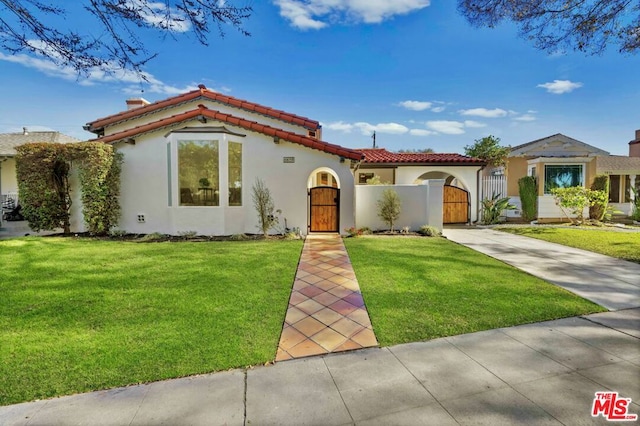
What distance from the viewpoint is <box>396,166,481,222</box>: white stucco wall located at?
1602 cm

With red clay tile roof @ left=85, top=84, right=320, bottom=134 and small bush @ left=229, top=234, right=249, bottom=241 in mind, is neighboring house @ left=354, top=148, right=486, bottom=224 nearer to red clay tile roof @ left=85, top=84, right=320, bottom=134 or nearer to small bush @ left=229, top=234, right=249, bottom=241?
red clay tile roof @ left=85, top=84, right=320, bottom=134

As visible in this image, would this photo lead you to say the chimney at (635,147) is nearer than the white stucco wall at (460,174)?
No

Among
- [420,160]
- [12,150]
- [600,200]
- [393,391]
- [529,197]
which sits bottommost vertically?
[393,391]

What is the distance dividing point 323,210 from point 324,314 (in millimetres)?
8357

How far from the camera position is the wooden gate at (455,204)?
16.2 meters

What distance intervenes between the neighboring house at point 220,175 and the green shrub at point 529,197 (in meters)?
11.5

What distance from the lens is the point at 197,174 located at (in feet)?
38.8

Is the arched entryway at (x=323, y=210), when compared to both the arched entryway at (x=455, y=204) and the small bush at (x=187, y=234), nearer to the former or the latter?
the small bush at (x=187, y=234)

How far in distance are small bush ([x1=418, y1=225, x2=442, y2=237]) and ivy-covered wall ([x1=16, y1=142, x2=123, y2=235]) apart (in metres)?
12.8

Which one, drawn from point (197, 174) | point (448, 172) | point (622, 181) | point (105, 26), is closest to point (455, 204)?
point (448, 172)

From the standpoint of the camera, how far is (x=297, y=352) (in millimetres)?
3604

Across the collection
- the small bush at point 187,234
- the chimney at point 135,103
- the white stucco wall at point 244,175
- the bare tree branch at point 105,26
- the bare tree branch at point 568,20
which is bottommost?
the small bush at point 187,234

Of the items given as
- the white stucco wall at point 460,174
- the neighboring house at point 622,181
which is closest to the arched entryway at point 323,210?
the white stucco wall at point 460,174

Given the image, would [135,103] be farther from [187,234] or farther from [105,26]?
[105,26]
